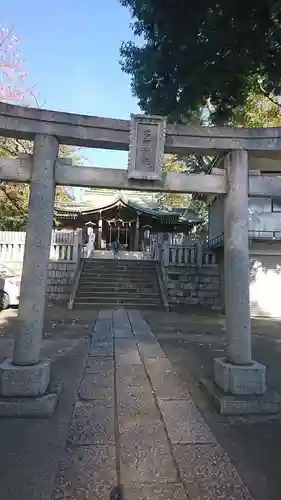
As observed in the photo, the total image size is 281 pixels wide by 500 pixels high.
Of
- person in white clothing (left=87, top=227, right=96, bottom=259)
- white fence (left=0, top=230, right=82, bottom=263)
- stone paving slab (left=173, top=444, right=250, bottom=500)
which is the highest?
person in white clothing (left=87, top=227, right=96, bottom=259)

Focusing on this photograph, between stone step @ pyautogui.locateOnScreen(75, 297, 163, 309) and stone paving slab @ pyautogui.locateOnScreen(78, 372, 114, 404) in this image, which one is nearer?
stone paving slab @ pyautogui.locateOnScreen(78, 372, 114, 404)

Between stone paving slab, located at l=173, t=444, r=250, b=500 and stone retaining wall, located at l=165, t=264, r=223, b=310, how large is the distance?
477 inches

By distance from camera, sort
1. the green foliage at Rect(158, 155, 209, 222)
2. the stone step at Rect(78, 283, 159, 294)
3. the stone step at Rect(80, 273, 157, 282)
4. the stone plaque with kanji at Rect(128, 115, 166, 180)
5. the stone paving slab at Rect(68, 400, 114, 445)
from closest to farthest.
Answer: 1. the stone paving slab at Rect(68, 400, 114, 445)
2. the stone plaque with kanji at Rect(128, 115, 166, 180)
3. the stone step at Rect(78, 283, 159, 294)
4. the stone step at Rect(80, 273, 157, 282)
5. the green foliage at Rect(158, 155, 209, 222)

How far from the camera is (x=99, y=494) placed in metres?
2.38

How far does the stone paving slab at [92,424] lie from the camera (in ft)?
10.4

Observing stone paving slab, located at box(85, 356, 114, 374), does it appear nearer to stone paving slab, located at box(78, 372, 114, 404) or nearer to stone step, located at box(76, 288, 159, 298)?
stone paving slab, located at box(78, 372, 114, 404)

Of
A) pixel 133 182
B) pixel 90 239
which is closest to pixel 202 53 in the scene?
pixel 133 182

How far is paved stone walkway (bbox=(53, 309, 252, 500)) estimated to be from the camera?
2451mm

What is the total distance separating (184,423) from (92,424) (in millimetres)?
973

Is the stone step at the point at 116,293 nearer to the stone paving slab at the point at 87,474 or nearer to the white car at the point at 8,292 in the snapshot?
the white car at the point at 8,292

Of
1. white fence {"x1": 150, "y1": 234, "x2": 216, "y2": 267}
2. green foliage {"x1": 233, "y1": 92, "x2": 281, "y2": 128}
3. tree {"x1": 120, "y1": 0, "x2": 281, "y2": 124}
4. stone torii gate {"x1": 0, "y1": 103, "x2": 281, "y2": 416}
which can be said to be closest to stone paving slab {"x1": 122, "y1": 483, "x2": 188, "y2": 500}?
stone torii gate {"x1": 0, "y1": 103, "x2": 281, "y2": 416}

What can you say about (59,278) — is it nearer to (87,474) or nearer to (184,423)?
(184,423)

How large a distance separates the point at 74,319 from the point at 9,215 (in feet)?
38.3

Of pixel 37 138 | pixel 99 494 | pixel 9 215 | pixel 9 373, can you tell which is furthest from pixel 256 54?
pixel 9 215
